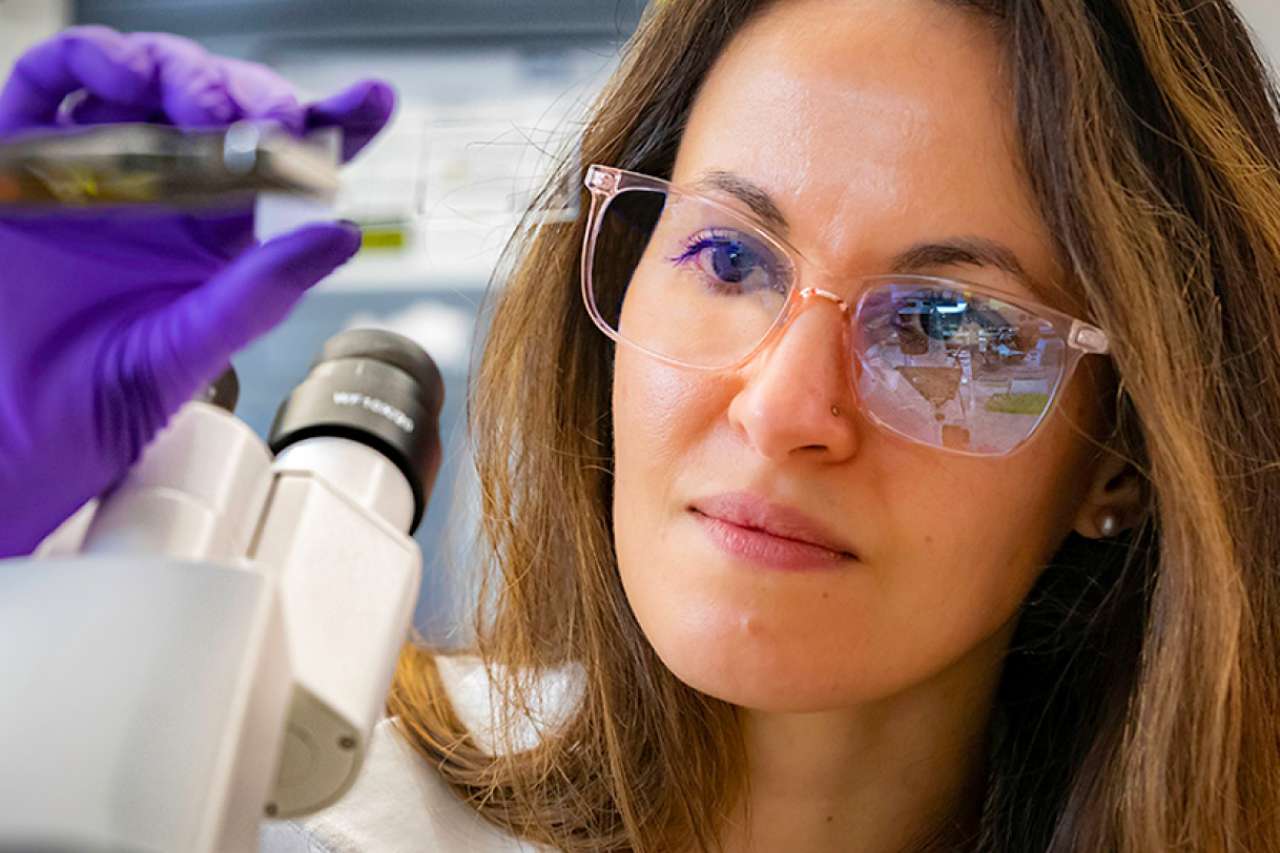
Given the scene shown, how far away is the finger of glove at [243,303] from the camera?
83 cm

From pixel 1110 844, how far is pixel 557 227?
0.79 m

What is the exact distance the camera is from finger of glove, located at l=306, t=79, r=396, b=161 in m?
0.85

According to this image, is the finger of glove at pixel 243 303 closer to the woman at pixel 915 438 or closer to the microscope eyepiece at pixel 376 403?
the microscope eyepiece at pixel 376 403

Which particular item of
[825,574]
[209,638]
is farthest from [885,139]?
[209,638]

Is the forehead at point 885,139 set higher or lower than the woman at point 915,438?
higher

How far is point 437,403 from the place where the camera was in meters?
1.13

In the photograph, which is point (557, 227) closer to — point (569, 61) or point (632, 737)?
point (632, 737)

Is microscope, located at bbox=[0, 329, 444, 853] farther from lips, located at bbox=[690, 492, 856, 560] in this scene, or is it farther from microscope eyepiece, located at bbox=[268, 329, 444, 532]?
lips, located at bbox=[690, 492, 856, 560]

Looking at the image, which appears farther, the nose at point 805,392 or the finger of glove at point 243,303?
the nose at point 805,392

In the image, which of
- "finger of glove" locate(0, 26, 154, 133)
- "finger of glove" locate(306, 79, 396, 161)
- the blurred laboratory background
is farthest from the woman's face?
the blurred laboratory background

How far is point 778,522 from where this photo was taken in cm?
114

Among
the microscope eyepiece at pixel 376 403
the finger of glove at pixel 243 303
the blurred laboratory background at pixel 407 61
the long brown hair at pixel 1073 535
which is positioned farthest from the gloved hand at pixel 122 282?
the blurred laboratory background at pixel 407 61

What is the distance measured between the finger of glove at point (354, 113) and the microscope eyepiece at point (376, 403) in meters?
0.22

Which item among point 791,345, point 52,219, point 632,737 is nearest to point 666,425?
point 791,345
